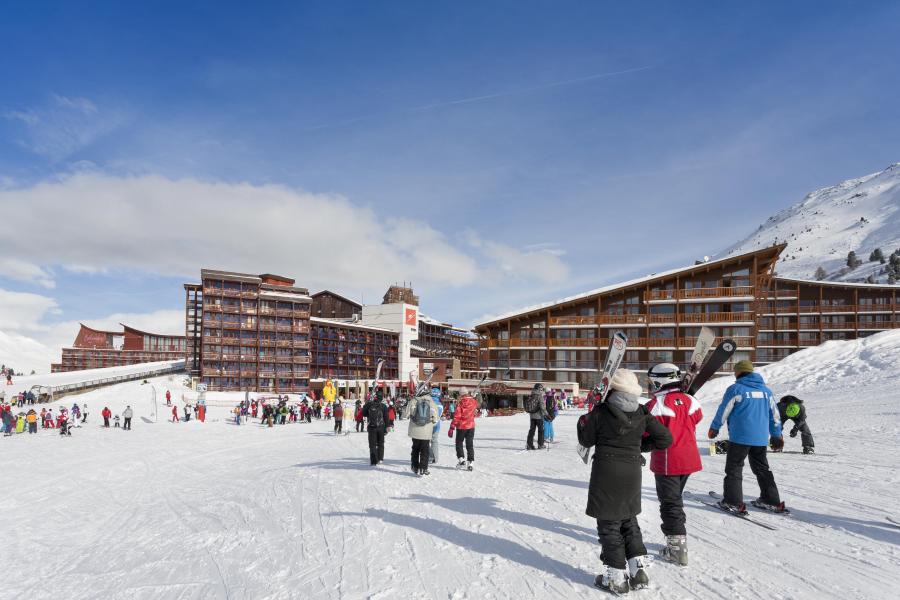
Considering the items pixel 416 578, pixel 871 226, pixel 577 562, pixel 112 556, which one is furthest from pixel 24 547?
pixel 871 226

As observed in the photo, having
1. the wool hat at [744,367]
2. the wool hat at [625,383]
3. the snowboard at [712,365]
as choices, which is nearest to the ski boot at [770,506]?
the wool hat at [744,367]

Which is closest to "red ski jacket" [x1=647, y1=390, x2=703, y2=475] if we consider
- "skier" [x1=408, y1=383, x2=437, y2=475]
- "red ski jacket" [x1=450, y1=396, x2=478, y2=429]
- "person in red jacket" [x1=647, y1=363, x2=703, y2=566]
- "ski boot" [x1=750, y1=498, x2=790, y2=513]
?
"person in red jacket" [x1=647, y1=363, x2=703, y2=566]

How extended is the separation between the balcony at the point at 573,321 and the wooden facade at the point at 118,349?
7407 centimetres

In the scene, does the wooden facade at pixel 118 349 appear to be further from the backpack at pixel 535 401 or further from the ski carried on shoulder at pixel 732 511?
the ski carried on shoulder at pixel 732 511

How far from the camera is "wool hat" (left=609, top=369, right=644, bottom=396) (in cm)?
387

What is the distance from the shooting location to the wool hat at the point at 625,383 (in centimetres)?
387

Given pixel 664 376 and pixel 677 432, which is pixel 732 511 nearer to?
pixel 677 432

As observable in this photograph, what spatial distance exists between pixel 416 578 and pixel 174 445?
16.7m

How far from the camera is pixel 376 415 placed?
10133 mm

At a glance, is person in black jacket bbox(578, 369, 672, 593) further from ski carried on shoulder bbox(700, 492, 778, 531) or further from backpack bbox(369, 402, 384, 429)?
backpack bbox(369, 402, 384, 429)

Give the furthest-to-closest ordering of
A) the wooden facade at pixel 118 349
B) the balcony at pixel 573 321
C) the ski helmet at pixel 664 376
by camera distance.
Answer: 1. the wooden facade at pixel 118 349
2. the balcony at pixel 573 321
3. the ski helmet at pixel 664 376

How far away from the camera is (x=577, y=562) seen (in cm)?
463

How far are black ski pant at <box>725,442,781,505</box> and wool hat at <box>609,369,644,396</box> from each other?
9.23 feet

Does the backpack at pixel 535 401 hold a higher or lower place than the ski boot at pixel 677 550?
higher
